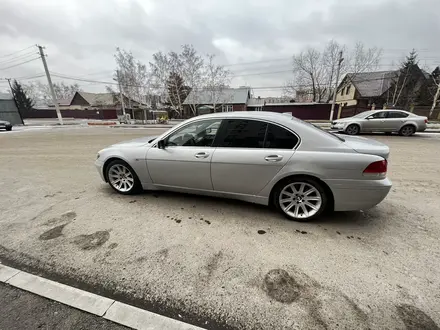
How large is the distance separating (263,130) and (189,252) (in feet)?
6.02

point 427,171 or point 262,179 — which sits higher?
point 262,179

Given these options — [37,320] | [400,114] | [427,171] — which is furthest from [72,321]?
[400,114]

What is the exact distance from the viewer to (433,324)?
1.58 meters

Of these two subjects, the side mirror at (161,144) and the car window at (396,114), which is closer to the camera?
the side mirror at (161,144)

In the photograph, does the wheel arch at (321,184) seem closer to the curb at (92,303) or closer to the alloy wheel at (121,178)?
the curb at (92,303)

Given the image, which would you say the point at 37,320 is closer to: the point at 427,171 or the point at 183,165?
the point at 183,165

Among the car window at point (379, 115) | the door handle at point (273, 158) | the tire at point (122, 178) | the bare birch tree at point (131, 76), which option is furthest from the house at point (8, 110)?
the car window at point (379, 115)

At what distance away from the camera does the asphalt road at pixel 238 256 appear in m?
1.72

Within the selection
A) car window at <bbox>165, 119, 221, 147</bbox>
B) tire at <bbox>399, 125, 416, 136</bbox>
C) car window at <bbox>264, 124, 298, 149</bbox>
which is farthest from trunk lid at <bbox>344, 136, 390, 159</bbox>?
tire at <bbox>399, 125, 416, 136</bbox>

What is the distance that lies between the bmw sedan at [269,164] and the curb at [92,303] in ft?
5.94

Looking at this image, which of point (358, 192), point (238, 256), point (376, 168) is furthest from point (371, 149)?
point (238, 256)

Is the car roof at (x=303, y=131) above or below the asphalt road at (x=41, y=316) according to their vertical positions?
above

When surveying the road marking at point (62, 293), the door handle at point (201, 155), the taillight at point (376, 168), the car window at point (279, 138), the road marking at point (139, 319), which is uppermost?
the car window at point (279, 138)

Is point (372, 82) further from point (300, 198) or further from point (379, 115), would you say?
point (300, 198)
